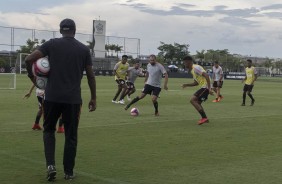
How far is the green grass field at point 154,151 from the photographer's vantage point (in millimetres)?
7160

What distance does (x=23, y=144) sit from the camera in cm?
957

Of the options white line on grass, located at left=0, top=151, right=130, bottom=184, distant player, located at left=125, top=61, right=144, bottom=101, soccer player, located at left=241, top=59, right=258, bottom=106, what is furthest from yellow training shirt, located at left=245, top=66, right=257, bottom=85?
white line on grass, located at left=0, top=151, right=130, bottom=184

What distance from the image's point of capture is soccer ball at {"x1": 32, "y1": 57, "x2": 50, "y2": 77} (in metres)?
6.68

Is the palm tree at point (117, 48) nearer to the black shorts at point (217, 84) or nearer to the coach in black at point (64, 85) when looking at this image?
the black shorts at point (217, 84)

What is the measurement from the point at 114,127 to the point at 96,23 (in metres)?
74.8

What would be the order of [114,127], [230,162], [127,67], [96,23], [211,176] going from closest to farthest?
[211,176] → [230,162] → [114,127] → [127,67] → [96,23]

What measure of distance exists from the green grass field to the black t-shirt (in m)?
1.19

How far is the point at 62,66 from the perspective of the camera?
6707 mm

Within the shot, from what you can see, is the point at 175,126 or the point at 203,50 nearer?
the point at 175,126

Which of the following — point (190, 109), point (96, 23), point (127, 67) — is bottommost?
point (190, 109)

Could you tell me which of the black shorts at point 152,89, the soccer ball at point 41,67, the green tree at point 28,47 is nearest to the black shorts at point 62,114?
the soccer ball at point 41,67

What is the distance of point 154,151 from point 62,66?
10.5 ft

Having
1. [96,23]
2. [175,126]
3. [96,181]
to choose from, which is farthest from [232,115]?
[96,23]

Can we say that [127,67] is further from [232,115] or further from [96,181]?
[96,181]
